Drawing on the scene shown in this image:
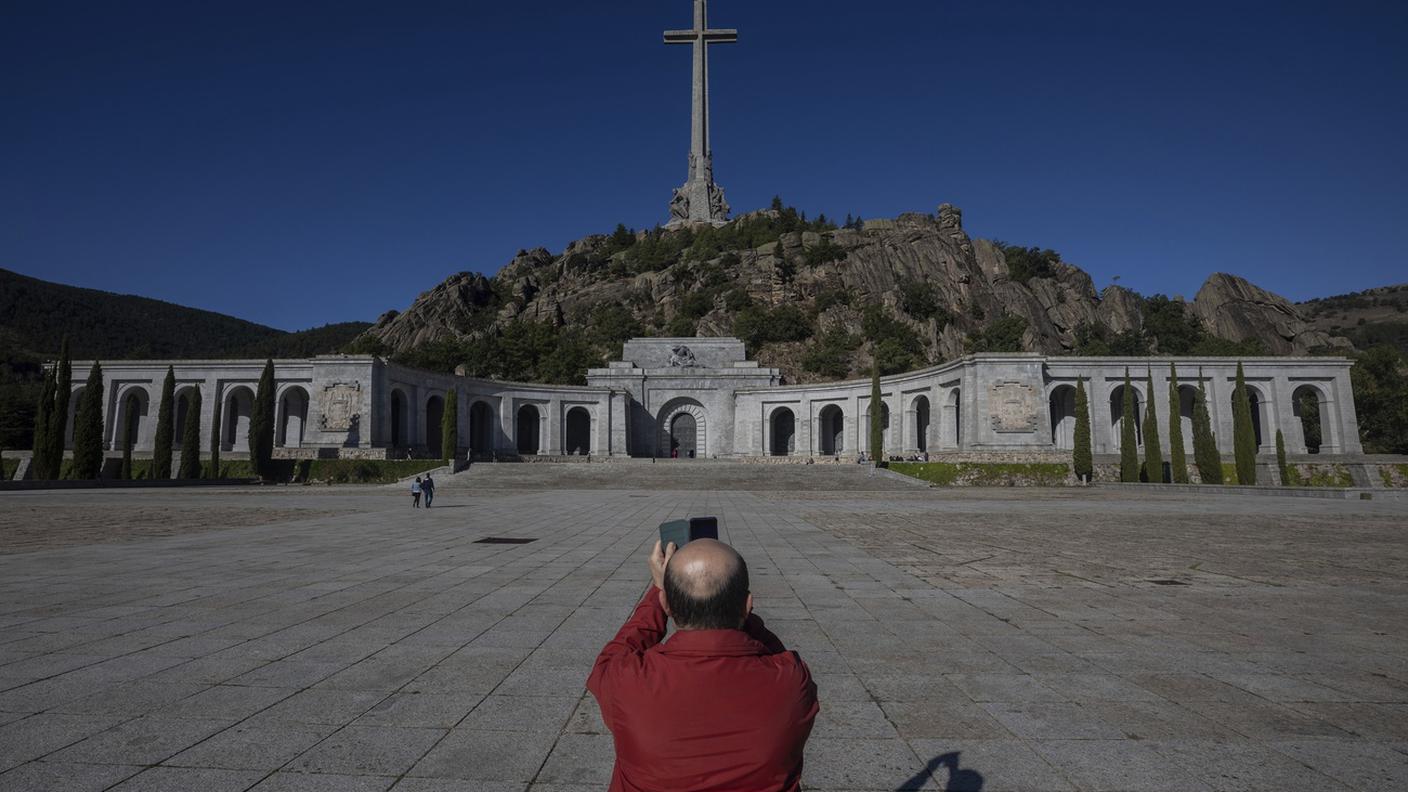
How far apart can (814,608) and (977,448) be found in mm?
34469

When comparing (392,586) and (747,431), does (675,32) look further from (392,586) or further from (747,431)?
(392,586)

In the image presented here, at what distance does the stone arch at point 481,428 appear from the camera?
50281 millimetres

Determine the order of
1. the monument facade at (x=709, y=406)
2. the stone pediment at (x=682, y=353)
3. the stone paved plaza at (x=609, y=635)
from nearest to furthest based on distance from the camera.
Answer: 1. the stone paved plaza at (x=609, y=635)
2. the monument facade at (x=709, y=406)
3. the stone pediment at (x=682, y=353)

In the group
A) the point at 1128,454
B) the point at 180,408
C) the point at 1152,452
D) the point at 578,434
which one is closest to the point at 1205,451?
the point at 1152,452

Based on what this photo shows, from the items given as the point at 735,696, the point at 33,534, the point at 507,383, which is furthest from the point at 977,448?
the point at 735,696

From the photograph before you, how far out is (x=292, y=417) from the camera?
4759 cm

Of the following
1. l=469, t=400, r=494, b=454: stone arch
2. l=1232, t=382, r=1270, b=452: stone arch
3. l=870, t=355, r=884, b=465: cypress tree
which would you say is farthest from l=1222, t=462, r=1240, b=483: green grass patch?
l=469, t=400, r=494, b=454: stone arch

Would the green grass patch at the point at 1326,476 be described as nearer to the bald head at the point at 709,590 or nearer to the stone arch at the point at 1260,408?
the stone arch at the point at 1260,408

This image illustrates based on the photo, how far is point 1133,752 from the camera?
3.50m

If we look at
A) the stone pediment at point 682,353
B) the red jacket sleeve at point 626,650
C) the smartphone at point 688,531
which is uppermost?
the stone pediment at point 682,353

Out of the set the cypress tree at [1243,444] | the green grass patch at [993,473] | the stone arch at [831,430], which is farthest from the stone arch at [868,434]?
the cypress tree at [1243,444]

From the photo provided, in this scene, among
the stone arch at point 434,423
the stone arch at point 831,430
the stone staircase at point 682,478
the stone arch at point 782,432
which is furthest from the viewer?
the stone arch at point 782,432

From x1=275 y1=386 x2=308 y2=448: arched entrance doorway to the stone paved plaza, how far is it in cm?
3850

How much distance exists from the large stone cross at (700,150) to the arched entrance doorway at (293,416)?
53.2m
